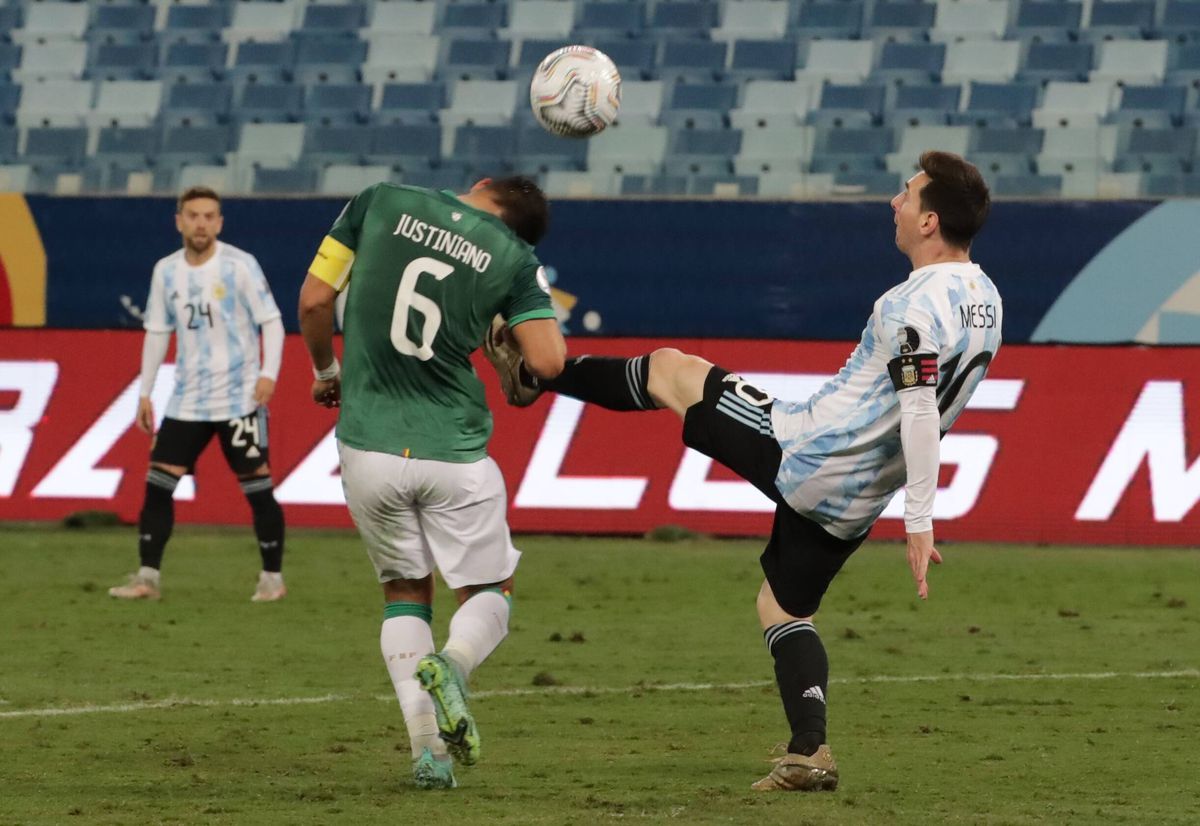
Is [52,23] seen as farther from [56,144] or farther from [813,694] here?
[813,694]

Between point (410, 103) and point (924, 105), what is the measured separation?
4.76m

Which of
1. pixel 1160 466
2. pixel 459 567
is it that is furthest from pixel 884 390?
pixel 1160 466

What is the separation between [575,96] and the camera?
22.2 feet

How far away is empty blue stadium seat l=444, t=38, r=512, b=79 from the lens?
18.5 meters

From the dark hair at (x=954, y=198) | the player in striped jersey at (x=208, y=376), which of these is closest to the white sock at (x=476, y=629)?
the dark hair at (x=954, y=198)

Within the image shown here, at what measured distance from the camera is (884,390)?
19.4 ft

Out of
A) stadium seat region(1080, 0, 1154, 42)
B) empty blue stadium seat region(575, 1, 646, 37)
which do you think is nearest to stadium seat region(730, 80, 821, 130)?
empty blue stadium seat region(575, 1, 646, 37)

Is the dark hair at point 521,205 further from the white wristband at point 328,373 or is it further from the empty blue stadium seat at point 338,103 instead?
the empty blue stadium seat at point 338,103

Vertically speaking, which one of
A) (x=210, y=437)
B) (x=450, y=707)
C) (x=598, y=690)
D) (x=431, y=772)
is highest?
(x=450, y=707)

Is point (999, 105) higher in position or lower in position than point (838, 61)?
lower

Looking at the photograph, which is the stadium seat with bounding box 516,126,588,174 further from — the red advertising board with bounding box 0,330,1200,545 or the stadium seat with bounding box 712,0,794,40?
the red advertising board with bounding box 0,330,1200,545

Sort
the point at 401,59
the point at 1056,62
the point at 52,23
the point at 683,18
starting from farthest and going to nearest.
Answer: the point at 52,23 → the point at 401,59 → the point at 683,18 → the point at 1056,62

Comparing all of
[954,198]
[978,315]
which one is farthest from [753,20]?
[978,315]

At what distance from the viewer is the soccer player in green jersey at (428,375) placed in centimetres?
A: 582
